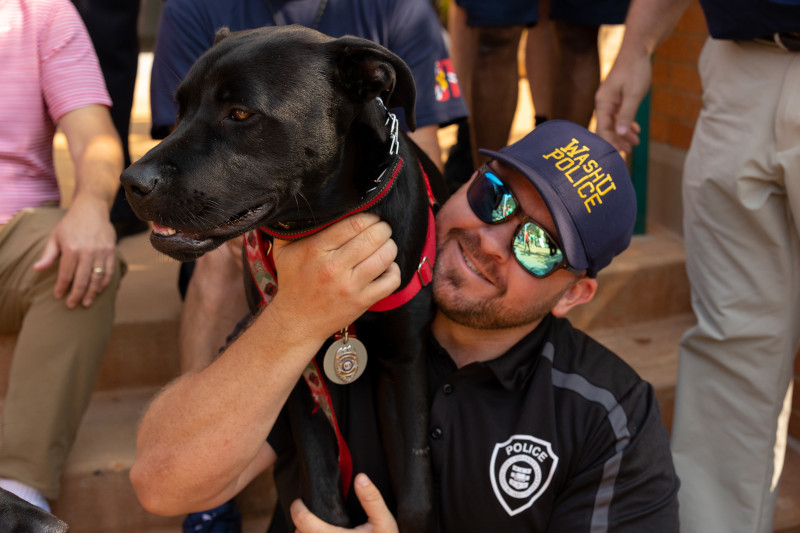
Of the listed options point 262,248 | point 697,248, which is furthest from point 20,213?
point 697,248

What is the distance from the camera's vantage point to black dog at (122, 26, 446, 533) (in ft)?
5.07

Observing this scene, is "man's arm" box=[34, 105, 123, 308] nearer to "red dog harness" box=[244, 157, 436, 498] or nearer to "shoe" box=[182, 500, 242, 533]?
"red dog harness" box=[244, 157, 436, 498]

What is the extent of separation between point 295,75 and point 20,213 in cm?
134

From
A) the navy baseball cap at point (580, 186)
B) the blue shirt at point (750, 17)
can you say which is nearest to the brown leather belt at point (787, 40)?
the blue shirt at point (750, 17)

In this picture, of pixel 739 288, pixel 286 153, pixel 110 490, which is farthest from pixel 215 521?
pixel 739 288

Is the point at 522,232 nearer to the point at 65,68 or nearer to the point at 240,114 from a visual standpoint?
the point at 240,114

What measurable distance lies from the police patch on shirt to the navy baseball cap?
0.45 metres

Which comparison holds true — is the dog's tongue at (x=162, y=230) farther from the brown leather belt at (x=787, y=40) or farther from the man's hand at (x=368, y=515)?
the brown leather belt at (x=787, y=40)

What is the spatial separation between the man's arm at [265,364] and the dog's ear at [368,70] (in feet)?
0.89

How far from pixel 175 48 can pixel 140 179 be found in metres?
1.22

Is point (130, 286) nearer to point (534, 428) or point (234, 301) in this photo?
point (234, 301)

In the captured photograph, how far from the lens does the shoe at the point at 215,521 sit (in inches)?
98.4

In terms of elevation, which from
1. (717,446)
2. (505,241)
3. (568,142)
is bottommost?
(717,446)

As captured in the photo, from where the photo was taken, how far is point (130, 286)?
3.29 m
